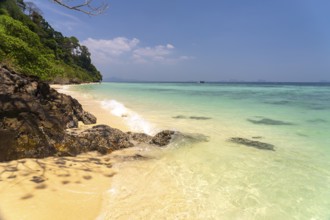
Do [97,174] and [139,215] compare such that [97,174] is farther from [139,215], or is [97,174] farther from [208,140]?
[208,140]

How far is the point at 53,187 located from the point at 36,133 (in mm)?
1635

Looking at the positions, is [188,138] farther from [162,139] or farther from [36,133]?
[36,133]

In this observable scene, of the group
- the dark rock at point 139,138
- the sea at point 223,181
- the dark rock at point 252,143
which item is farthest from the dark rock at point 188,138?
the dark rock at point 252,143

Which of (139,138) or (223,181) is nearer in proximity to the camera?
(223,181)

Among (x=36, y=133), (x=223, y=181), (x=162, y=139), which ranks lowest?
(x=223, y=181)

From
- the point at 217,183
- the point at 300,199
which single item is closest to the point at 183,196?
the point at 217,183

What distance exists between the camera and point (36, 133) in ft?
16.2

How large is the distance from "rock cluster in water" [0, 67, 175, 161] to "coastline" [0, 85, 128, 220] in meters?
0.29

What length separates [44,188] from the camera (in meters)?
3.72

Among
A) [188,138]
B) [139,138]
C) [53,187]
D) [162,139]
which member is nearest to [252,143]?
[188,138]

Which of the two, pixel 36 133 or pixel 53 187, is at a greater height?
pixel 36 133

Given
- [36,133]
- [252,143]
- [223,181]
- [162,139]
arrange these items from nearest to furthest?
[223,181]
[36,133]
[162,139]
[252,143]

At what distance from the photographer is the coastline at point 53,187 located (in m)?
3.20

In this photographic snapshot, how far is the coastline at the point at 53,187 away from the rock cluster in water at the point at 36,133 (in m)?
0.29
